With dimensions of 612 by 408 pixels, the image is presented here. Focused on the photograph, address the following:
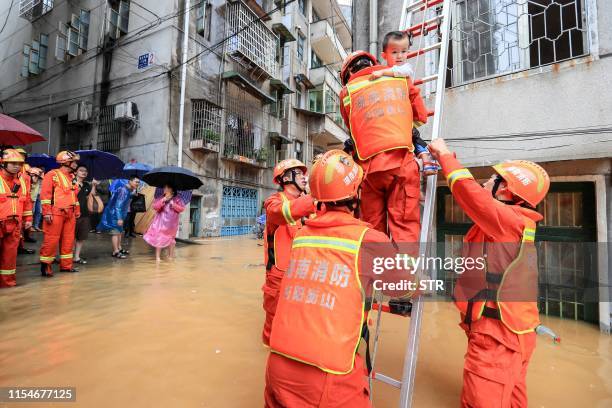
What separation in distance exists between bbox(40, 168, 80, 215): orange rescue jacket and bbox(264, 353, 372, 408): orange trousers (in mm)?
6237

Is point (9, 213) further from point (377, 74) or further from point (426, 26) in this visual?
point (426, 26)

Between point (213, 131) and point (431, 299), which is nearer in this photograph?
point (431, 299)

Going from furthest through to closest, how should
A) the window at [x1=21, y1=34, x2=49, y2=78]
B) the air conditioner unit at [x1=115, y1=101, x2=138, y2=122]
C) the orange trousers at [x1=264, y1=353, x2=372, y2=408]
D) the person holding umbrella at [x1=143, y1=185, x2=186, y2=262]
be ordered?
the window at [x1=21, y1=34, x2=49, y2=78]
the air conditioner unit at [x1=115, y1=101, x2=138, y2=122]
the person holding umbrella at [x1=143, y1=185, x2=186, y2=262]
the orange trousers at [x1=264, y1=353, x2=372, y2=408]

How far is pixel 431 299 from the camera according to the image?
5.76 meters

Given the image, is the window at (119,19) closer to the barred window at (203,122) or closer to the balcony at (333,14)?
the barred window at (203,122)

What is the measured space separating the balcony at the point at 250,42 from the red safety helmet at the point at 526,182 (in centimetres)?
1370

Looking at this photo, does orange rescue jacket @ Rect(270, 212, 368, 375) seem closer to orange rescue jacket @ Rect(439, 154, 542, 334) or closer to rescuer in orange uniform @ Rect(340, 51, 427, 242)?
rescuer in orange uniform @ Rect(340, 51, 427, 242)

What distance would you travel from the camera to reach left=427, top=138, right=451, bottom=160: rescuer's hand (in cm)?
226

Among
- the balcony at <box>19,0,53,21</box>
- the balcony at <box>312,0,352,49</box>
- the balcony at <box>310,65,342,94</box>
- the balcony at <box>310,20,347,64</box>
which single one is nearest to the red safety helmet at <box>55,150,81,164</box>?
the balcony at <box>19,0,53,21</box>

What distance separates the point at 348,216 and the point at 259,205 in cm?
1559

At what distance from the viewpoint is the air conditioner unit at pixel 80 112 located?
44.1 feet

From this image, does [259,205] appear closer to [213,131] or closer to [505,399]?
[213,131]

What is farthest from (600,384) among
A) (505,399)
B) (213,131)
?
(213,131)

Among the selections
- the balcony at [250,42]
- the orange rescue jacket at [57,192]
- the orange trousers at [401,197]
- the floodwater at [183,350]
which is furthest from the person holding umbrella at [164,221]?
the balcony at [250,42]
